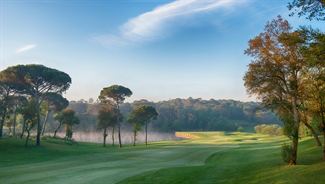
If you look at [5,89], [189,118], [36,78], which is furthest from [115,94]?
[189,118]

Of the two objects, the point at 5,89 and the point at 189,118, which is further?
the point at 189,118

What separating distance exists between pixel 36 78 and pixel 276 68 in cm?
3464

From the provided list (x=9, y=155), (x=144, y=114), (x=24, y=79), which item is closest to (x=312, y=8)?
(x=9, y=155)

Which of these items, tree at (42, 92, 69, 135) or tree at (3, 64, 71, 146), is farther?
tree at (42, 92, 69, 135)

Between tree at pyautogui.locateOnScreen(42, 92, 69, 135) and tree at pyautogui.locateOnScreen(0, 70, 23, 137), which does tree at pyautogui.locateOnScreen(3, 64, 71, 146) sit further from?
tree at pyautogui.locateOnScreen(42, 92, 69, 135)

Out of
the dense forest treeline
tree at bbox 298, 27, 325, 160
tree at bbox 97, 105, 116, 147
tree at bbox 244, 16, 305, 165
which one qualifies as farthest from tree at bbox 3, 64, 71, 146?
the dense forest treeline

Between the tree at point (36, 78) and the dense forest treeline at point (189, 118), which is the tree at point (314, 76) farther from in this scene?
the dense forest treeline at point (189, 118)

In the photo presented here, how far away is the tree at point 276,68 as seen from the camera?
1669 cm

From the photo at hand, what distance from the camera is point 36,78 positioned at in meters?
37.3

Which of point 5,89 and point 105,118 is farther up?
point 5,89

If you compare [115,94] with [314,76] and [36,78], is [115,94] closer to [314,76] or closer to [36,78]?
[36,78]

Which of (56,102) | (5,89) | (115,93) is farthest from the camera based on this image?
(56,102)

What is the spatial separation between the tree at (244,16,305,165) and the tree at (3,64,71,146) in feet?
104

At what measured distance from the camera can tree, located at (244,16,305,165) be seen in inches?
657
